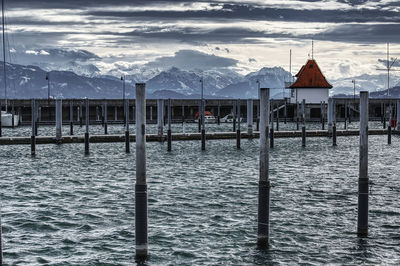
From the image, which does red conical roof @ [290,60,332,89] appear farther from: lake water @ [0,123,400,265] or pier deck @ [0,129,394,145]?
lake water @ [0,123,400,265]

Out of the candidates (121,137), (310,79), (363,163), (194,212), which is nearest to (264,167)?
(363,163)

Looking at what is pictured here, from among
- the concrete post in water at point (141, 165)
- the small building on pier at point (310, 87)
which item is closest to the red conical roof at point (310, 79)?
the small building on pier at point (310, 87)

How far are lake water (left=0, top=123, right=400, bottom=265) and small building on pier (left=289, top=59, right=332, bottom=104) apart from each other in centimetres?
7360

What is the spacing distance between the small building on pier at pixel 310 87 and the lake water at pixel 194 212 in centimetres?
7360

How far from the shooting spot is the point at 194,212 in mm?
25797

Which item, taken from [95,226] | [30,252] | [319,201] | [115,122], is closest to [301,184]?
[319,201]

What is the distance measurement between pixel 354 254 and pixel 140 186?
739 centimetres

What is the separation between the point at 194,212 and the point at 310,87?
322 feet

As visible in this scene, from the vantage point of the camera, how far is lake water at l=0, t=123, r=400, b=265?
63.5ft

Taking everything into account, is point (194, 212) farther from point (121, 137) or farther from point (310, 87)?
point (310, 87)

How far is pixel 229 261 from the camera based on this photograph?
18609mm

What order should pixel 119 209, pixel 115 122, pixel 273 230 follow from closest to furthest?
pixel 273 230
pixel 119 209
pixel 115 122

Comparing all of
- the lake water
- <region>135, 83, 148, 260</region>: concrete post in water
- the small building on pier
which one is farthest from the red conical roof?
<region>135, 83, 148, 260</region>: concrete post in water

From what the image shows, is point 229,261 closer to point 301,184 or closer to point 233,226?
point 233,226
